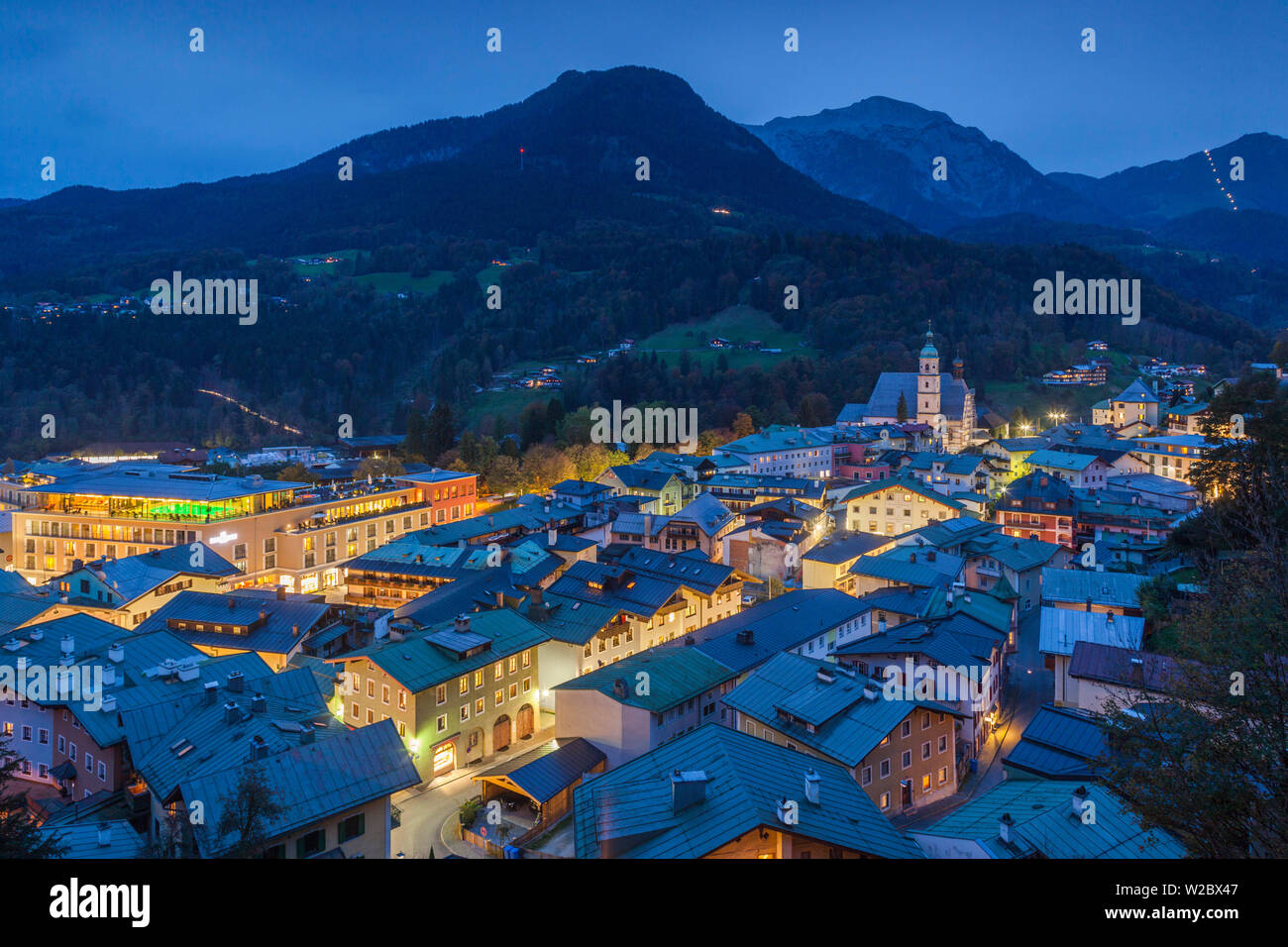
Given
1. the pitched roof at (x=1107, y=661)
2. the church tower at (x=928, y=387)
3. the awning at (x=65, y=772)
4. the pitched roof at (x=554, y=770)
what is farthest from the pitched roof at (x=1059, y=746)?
the church tower at (x=928, y=387)

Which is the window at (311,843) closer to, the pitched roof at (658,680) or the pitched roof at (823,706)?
the pitched roof at (658,680)

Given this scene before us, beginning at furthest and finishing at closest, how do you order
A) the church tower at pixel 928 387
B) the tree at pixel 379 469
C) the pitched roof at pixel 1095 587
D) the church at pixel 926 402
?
the church at pixel 926 402, the church tower at pixel 928 387, the tree at pixel 379 469, the pitched roof at pixel 1095 587

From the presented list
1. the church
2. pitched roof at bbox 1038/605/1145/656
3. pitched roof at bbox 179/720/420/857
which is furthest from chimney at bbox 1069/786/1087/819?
the church

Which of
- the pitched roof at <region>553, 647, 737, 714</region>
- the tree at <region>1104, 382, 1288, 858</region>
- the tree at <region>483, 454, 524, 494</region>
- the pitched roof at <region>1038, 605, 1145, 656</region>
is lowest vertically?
the pitched roof at <region>553, 647, 737, 714</region>

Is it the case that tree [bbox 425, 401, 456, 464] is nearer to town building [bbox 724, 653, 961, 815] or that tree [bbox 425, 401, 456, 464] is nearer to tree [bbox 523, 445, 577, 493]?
tree [bbox 523, 445, 577, 493]
